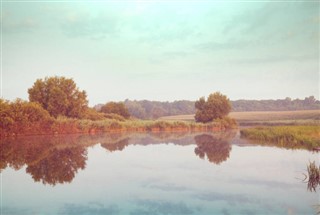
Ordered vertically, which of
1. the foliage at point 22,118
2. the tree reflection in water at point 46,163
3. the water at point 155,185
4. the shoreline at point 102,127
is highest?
the foliage at point 22,118

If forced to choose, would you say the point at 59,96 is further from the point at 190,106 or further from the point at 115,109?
the point at 190,106

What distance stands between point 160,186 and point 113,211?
309 cm

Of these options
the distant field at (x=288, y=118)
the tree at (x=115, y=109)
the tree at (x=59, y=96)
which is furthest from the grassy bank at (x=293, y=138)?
the tree at (x=115, y=109)

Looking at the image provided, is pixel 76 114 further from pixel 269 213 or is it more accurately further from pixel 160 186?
pixel 269 213

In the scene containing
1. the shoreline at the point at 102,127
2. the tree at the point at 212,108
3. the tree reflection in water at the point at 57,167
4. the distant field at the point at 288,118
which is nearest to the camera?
the tree reflection in water at the point at 57,167

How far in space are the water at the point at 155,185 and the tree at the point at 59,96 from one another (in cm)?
2333

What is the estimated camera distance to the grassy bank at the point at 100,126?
1257 inches

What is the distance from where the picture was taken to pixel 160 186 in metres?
10.5

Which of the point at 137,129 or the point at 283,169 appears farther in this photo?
the point at 137,129

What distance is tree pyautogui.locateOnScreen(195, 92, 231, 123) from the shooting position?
62219 mm

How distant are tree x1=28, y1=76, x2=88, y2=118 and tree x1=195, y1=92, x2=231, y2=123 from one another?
89.9 ft

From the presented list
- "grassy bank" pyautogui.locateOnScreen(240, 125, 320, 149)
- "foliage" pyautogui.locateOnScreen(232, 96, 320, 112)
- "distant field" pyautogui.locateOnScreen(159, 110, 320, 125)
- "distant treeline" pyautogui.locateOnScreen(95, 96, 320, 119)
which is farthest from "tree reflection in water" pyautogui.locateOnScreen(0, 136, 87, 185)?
"foliage" pyautogui.locateOnScreen(232, 96, 320, 112)

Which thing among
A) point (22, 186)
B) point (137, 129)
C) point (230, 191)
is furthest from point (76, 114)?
point (230, 191)

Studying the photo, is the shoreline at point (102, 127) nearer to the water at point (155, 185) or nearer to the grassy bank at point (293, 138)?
the water at point (155, 185)
